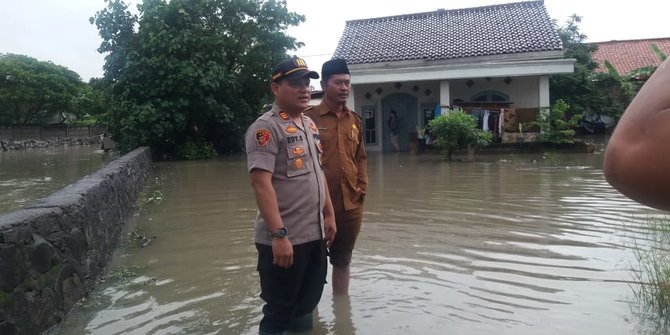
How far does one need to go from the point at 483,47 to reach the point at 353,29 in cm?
598

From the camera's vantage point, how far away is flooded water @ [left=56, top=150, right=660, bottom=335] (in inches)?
145

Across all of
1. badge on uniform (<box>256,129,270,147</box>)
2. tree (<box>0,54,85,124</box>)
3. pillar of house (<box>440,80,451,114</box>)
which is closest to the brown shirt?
badge on uniform (<box>256,129,270,147</box>)

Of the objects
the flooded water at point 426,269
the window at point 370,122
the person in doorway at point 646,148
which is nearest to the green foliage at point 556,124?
the window at point 370,122

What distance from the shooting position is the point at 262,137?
281 cm

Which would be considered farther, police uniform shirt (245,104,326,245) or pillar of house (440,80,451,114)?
pillar of house (440,80,451,114)

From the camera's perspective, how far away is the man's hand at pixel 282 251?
2758 mm

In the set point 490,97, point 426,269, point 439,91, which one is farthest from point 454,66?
point 426,269

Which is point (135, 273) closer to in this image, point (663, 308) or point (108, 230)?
point (108, 230)

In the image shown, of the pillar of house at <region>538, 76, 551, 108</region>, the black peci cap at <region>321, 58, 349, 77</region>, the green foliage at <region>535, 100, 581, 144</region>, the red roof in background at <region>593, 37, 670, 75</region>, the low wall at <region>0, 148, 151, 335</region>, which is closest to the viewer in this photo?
the low wall at <region>0, 148, 151, 335</region>

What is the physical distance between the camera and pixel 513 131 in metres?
17.2

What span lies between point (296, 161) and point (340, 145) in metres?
0.66

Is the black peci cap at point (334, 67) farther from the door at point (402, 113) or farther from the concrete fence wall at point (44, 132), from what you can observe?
the concrete fence wall at point (44, 132)

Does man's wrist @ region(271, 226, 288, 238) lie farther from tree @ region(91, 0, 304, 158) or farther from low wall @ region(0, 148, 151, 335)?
tree @ region(91, 0, 304, 158)

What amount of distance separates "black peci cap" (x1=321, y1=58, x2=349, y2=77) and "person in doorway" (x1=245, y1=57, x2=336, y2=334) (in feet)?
1.80
